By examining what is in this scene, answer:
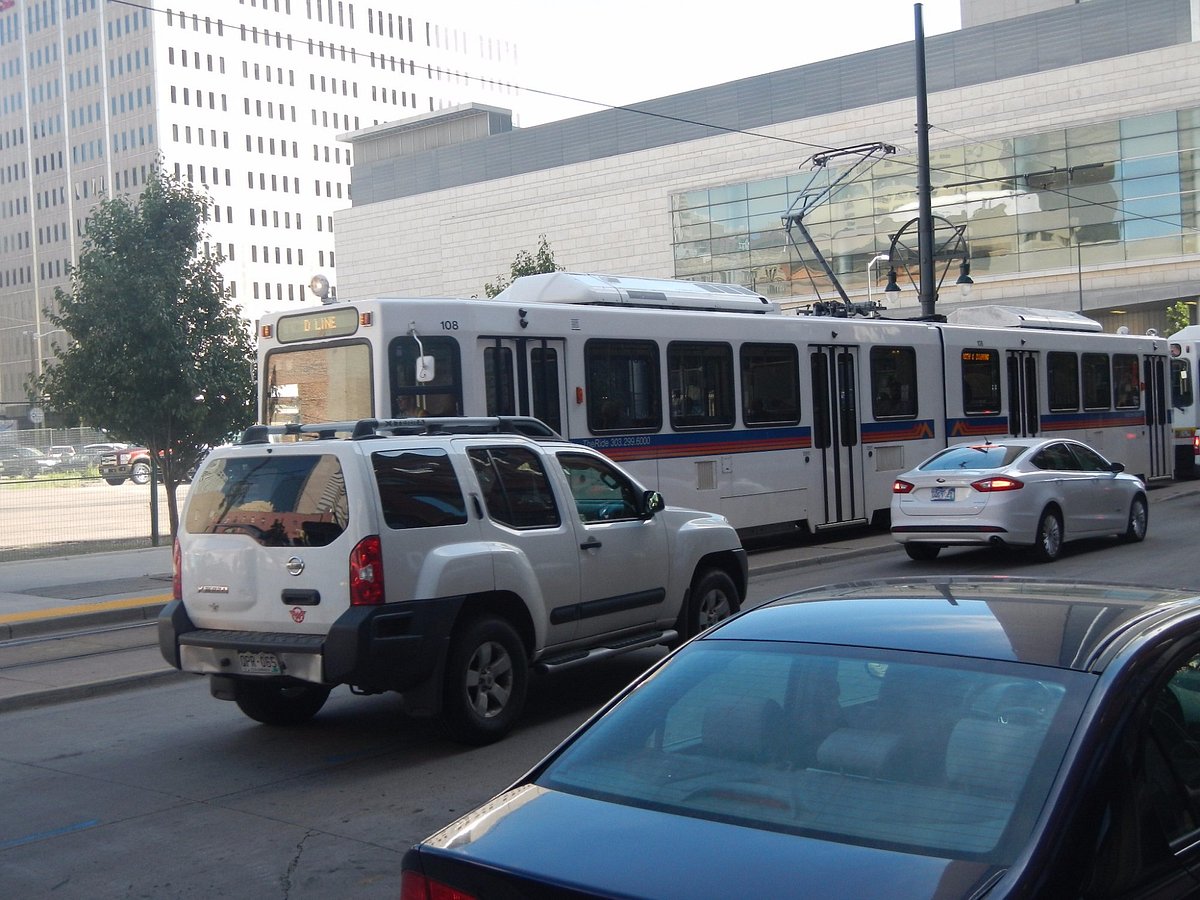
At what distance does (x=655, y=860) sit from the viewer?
8.89 feet

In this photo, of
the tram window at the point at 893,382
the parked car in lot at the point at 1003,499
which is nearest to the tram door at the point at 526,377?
the parked car in lot at the point at 1003,499

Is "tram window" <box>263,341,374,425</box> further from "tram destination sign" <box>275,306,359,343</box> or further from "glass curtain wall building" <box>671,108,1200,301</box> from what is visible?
"glass curtain wall building" <box>671,108,1200,301</box>

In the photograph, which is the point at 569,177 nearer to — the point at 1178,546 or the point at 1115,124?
the point at 1115,124

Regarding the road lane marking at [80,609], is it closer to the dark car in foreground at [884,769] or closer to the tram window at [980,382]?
the dark car in foreground at [884,769]

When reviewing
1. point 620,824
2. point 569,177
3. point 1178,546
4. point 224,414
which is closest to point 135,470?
point 224,414

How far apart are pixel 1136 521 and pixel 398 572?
13472mm

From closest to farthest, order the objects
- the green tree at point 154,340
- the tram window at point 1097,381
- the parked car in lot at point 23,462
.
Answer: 1. the green tree at point 154,340
2. the parked car in lot at point 23,462
3. the tram window at point 1097,381

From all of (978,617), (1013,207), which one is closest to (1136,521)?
(978,617)

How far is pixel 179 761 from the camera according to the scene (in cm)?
780

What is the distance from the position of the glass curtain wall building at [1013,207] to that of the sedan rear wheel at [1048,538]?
36.2 metres

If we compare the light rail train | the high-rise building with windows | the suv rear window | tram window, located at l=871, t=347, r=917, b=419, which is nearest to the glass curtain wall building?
the light rail train

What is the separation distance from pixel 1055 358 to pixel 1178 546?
8.25 metres

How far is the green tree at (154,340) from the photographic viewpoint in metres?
22.5

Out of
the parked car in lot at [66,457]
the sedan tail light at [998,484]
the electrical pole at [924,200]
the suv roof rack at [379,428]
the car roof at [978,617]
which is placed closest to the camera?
the car roof at [978,617]
